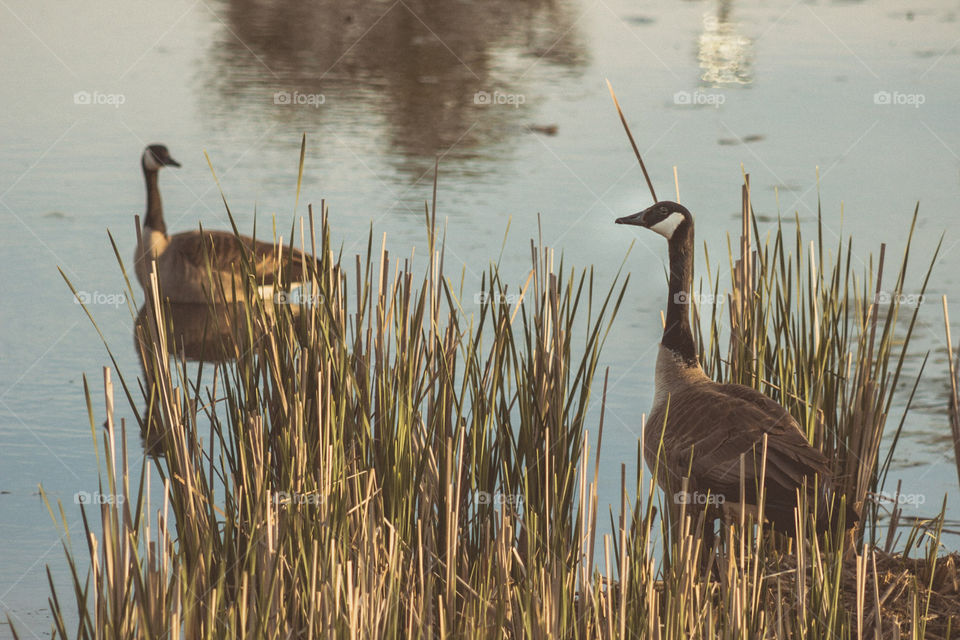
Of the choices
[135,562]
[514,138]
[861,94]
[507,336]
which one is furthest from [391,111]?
[135,562]

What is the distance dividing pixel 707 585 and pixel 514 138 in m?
6.96

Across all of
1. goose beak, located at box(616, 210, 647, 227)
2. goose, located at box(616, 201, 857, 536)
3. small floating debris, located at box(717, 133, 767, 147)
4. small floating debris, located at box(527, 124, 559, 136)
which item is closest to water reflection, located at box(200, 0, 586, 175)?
small floating debris, located at box(527, 124, 559, 136)

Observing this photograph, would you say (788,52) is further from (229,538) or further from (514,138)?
(229,538)

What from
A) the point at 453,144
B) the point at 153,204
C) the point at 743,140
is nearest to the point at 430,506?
the point at 153,204

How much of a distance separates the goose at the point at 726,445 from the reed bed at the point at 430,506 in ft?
0.46

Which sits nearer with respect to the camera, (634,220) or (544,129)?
(634,220)

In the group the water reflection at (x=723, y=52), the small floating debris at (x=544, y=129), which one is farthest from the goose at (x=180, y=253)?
the water reflection at (x=723, y=52)

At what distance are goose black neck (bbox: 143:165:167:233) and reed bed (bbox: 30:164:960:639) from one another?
144 inches

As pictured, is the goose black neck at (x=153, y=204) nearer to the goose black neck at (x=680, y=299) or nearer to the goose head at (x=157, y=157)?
the goose head at (x=157, y=157)

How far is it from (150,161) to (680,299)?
4.16 meters

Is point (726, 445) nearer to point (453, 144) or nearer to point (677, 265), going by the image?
point (677, 265)

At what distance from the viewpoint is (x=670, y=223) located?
404cm

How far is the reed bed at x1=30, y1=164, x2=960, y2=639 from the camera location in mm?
2529

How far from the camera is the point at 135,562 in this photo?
2.48 m
